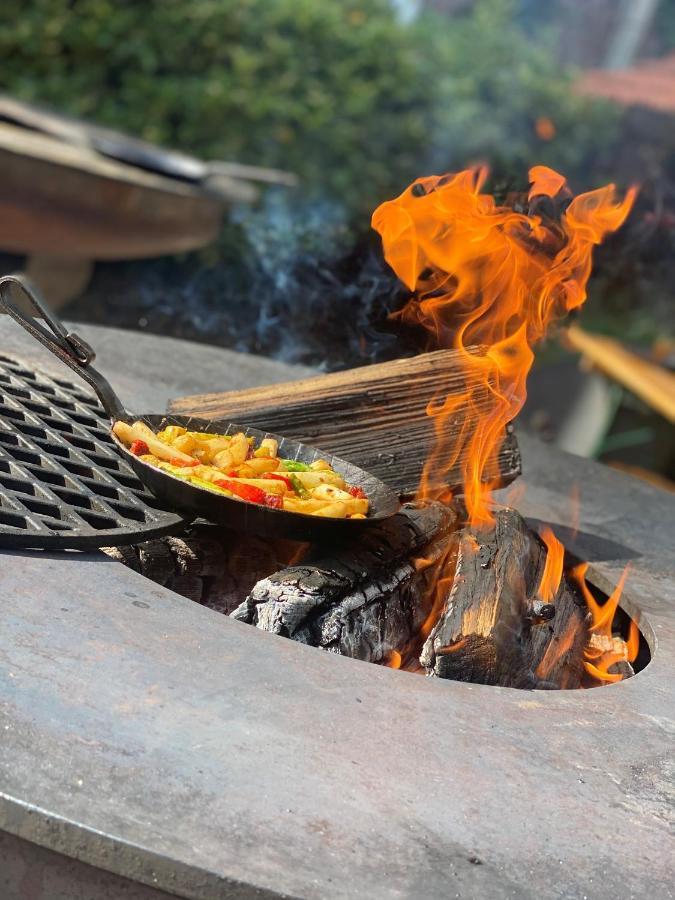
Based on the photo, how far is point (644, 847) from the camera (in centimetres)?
164

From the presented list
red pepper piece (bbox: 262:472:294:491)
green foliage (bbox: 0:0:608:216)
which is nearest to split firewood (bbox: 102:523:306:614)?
red pepper piece (bbox: 262:472:294:491)

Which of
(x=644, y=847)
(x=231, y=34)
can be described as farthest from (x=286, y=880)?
(x=231, y=34)

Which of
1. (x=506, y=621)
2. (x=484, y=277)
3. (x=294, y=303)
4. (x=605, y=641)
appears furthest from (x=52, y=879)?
(x=294, y=303)

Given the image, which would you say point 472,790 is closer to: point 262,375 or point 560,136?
point 262,375

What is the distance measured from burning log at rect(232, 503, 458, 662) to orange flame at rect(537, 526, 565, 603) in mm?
237

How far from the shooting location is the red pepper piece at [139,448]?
237 cm

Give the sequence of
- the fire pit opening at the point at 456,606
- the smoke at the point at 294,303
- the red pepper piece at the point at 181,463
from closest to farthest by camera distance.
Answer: the fire pit opening at the point at 456,606 → the red pepper piece at the point at 181,463 → the smoke at the point at 294,303

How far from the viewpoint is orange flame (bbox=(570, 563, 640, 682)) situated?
8.46ft

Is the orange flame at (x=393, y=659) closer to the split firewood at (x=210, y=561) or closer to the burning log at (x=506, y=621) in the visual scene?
the burning log at (x=506, y=621)

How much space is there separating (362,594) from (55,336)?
36.0 inches

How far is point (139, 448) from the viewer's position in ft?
7.81

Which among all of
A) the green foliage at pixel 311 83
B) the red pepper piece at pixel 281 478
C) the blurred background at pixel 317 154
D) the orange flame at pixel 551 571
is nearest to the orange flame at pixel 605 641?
the orange flame at pixel 551 571

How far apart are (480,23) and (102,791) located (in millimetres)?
11386

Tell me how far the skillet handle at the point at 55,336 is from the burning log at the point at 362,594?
0.62 metres
